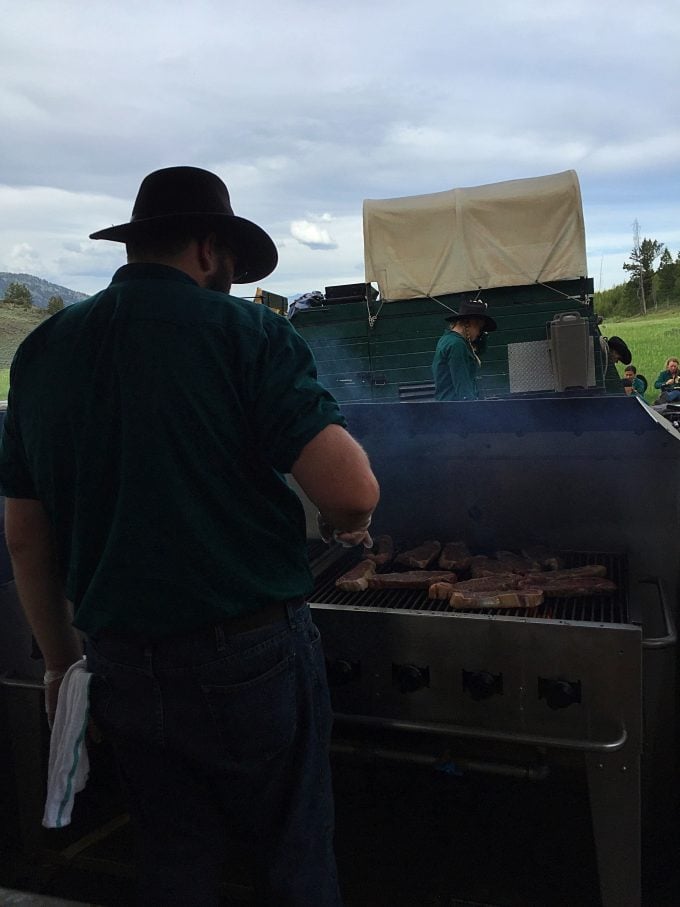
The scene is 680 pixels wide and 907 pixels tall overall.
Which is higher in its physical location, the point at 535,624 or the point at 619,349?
the point at 619,349

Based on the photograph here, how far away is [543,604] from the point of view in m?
2.43

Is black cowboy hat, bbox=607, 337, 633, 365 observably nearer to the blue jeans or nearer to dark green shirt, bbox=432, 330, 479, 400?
dark green shirt, bbox=432, 330, 479, 400

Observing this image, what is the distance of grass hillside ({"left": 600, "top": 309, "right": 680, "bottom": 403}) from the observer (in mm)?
16797

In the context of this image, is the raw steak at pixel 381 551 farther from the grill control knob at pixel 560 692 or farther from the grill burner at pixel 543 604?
the grill control knob at pixel 560 692

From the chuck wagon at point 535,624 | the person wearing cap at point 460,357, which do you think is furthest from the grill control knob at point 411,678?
the person wearing cap at point 460,357

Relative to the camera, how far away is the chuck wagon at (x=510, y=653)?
204cm

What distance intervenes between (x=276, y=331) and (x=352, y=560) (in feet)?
5.87

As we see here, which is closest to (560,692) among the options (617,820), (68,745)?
(617,820)

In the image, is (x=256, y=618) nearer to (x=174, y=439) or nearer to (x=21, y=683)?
(x=174, y=439)

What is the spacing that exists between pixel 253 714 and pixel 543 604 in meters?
1.29

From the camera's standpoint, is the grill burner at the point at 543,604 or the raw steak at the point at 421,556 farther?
the raw steak at the point at 421,556

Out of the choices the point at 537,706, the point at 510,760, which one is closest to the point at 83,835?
the point at 510,760

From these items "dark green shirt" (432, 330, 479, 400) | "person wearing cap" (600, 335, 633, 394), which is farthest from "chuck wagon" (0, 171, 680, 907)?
"person wearing cap" (600, 335, 633, 394)

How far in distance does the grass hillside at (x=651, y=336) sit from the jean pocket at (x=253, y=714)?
1605 cm
